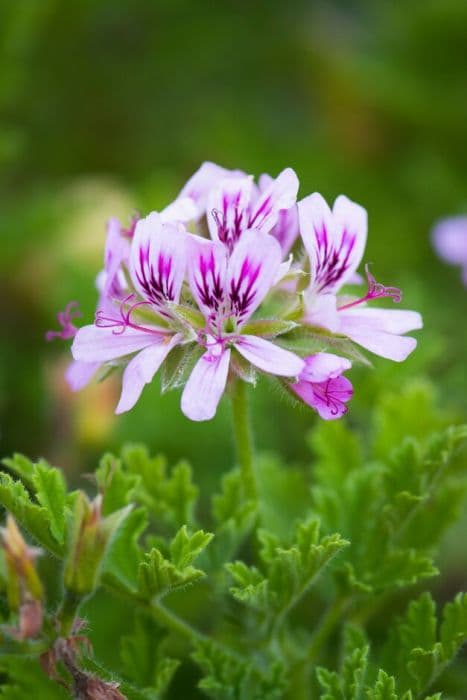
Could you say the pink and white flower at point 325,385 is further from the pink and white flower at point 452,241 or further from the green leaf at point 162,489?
the pink and white flower at point 452,241

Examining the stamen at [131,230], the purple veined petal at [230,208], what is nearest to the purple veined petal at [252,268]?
the purple veined petal at [230,208]

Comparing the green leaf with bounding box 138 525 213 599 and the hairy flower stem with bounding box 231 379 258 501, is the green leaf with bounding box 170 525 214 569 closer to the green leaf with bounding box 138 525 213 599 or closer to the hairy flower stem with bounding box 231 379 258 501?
the green leaf with bounding box 138 525 213 599

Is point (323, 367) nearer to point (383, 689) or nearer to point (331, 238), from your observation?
point (331, 238)

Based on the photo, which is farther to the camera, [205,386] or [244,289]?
[244,289]

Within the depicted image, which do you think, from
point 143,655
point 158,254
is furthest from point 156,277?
point 143,655

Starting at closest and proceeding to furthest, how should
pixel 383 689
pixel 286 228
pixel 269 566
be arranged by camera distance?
pixel 383 689 → pixel 269 566 → pixel 286 228

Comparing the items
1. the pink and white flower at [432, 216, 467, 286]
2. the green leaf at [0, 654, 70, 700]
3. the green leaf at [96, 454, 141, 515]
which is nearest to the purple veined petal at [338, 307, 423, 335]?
the green leaf at [96, 454, 141, 515]
